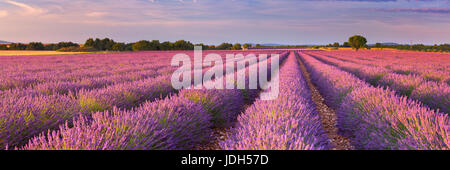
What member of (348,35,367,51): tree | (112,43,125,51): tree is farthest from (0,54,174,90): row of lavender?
(348,35,367,51): tree

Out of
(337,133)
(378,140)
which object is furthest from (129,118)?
(337,133)

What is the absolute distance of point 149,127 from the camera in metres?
2.39

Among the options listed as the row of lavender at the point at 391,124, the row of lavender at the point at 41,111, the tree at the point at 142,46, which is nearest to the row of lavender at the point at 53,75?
the row of lavender at the point at 41,111

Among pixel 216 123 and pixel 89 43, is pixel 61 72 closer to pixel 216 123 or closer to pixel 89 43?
pixel 216 123

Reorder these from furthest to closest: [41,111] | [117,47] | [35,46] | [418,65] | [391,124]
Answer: [117,47]
[35,46]
[418,65]
[41,111]
[391,124]

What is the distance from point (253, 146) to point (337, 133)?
2438mm

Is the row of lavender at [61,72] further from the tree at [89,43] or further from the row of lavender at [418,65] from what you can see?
the tree at [89,43]

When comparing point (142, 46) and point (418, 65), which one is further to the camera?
point (142, 46)

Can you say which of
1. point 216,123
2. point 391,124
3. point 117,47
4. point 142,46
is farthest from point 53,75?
point 117,47
